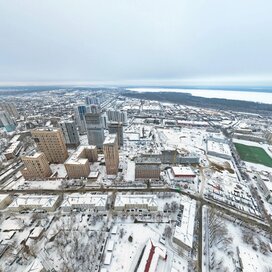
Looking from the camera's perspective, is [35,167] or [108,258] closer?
[108,258]

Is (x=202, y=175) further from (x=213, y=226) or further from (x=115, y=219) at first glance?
(x=115, y=219)

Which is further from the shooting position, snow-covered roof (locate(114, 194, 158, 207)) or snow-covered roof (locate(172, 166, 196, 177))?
snow-covered roof (locate(172, 166, 196, 177))

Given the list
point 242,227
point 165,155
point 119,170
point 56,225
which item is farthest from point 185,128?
point 56,225

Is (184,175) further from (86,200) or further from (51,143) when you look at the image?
(51,143)

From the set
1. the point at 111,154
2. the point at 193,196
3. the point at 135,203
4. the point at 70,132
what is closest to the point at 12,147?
the point at 70,132

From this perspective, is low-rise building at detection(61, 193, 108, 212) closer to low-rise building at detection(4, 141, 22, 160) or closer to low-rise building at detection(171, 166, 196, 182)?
low-rise building at detection(171, 166, 196, 182)

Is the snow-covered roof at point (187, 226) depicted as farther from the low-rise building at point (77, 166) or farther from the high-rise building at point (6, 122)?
→ the high-rise building at point (6, 122)

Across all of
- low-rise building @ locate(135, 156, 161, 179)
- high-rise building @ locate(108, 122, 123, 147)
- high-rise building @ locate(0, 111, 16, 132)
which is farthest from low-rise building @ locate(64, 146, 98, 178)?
high-rise building @ locate(0, 111, 16, 132)
